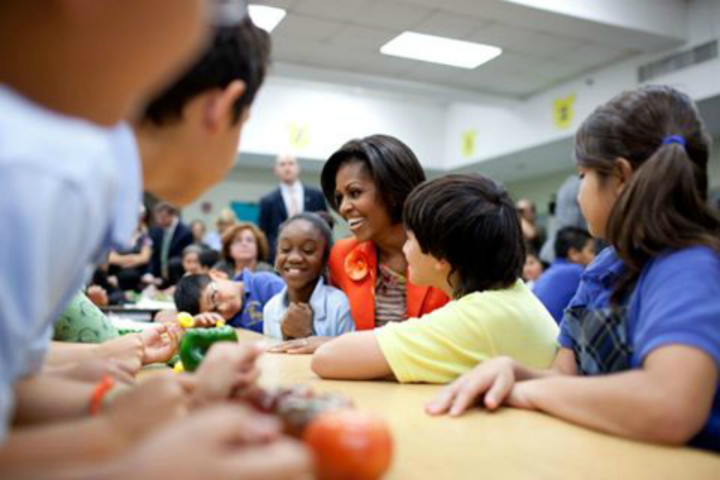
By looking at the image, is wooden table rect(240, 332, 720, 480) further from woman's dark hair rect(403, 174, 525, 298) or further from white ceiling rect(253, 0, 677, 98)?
white ceiling rect(253, 0, 677, 98)

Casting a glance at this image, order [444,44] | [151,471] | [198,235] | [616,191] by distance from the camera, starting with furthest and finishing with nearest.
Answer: [198,235] → [444,44] → [616,191] → [151,471]

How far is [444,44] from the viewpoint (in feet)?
20.1

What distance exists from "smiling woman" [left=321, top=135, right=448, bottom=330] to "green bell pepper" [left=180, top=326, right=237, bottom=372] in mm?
664

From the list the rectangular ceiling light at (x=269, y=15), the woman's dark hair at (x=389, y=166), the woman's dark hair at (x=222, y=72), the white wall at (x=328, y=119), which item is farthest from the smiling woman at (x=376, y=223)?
the white wall at (x=328, y=119)

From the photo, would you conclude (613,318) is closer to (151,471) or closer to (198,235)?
(151,471)

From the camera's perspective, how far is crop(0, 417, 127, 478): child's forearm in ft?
1.55

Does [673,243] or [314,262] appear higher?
[673,243]

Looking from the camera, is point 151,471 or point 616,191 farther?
point 616,191

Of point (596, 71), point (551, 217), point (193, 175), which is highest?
point (596, 71)

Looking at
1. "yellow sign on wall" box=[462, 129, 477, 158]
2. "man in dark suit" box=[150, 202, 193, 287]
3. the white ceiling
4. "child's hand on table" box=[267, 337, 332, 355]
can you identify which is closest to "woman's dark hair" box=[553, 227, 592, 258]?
"child's hand on table" box=[267, 337, 332, 355]

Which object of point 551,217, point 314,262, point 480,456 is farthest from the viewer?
point 551,217

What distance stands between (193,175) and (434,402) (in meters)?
0.51

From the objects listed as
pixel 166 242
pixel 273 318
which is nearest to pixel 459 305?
pixel 273 318

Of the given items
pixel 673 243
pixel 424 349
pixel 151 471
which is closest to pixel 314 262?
pixel 424 349
